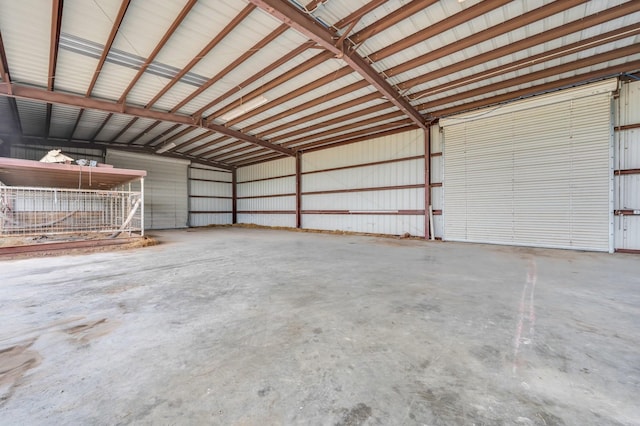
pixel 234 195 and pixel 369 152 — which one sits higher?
pixel 369 152

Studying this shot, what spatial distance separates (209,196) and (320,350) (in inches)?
669

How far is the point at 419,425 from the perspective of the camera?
1.24 m

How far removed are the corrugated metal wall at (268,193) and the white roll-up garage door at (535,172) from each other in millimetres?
8377

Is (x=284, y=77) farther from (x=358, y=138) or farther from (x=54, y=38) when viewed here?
(x=358, y=138)

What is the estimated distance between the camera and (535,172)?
7.19 m

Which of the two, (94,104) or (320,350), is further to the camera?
(94,104)

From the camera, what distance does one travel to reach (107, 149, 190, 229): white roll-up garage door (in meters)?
14.1

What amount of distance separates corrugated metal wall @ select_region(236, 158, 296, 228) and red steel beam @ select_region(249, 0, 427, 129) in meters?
8.20

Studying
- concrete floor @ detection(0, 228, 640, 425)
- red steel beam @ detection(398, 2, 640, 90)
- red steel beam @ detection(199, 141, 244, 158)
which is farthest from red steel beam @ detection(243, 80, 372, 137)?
concrete floor @ detection(0, 228, 640, 425)

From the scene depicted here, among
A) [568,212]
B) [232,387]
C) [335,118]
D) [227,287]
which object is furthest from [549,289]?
[335,118]

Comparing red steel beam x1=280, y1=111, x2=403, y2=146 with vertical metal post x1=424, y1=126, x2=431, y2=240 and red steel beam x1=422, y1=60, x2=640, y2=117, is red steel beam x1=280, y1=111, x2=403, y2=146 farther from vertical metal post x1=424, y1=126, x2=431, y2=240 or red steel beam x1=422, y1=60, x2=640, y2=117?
red steel beam x1=422, y1=60, x2=640, y2=117

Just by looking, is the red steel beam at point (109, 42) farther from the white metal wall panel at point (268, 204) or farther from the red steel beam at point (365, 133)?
the white metal wall panel at point (268, 204)

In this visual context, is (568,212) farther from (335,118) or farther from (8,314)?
(8,314)

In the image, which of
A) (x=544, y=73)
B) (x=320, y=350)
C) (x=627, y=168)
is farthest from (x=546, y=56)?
(x=320, y=350)
